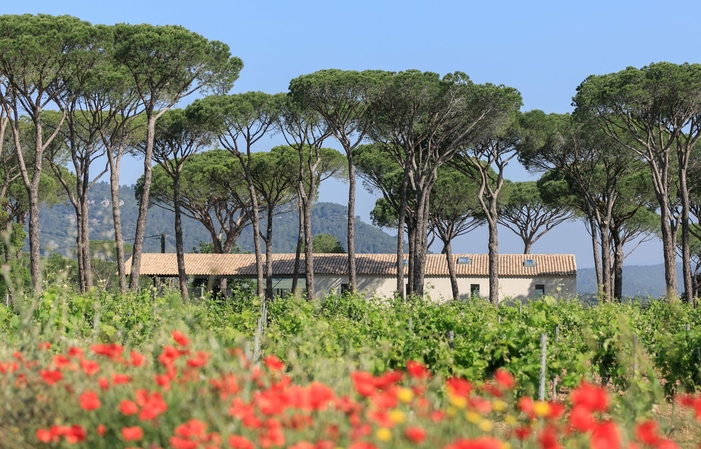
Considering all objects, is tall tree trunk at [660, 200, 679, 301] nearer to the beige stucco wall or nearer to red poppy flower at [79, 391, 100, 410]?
the beige stucco wall

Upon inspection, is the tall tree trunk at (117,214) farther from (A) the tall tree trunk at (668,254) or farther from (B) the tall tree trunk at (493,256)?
(A) the tall tree trunk at (668,254)

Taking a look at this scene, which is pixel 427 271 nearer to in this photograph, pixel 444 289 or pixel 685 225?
pixel 444 289

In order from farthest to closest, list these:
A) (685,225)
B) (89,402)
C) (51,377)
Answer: (685,225) → (51,377) → (89,402)

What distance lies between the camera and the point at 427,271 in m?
33.7

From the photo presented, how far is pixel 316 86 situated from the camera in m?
22.2

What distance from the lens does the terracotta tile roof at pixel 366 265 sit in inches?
1298

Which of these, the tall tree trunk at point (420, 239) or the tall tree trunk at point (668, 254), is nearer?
the tall tree trunk at point (668, 254)

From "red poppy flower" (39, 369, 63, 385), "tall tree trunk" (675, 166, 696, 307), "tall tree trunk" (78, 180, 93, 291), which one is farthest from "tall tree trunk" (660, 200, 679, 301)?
"red poppy flower" (39, 369, 63, 385)

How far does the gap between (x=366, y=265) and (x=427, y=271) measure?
261cm

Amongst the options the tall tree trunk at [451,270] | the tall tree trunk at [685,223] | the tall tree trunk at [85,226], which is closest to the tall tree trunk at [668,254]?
the tall tree trunk at [685,223]

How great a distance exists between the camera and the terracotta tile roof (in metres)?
33.0

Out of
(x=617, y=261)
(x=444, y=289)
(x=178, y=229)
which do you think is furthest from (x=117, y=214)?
(x=617, y=261)

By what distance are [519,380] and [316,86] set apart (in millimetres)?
16860

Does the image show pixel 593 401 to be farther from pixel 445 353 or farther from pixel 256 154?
pixel 256 154
